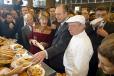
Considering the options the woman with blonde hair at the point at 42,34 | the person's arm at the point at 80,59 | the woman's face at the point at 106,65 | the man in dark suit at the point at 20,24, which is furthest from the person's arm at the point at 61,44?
the man in dark suit at the point at 20,24

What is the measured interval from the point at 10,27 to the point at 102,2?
3.90 m

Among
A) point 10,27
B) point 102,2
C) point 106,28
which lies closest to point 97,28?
point 106,28

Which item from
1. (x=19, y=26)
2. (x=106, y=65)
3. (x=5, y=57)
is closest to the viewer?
(x=106, y=65)

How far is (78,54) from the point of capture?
8.13ft

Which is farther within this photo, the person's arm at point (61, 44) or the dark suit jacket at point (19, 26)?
the dark suit jacket at point (19, 26)

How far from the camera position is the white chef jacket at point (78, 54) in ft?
8.12

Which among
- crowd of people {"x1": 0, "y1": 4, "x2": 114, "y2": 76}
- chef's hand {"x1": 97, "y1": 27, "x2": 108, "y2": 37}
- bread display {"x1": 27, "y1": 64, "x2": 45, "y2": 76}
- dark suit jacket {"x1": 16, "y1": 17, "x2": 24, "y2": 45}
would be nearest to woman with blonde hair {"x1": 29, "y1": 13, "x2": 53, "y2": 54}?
crowd of people {"x1": 0, "y1": 4, "x2": 114, "y2": 76}

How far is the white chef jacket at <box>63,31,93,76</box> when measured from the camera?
2.47 m

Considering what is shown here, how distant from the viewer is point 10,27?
5035 millimetres

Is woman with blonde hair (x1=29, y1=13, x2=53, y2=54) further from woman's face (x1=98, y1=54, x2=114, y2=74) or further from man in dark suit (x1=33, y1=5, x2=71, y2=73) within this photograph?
woman's face (x1=98, y1=54, x2=114, y2=74)

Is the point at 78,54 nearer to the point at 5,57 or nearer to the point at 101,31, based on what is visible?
the point at 101,31

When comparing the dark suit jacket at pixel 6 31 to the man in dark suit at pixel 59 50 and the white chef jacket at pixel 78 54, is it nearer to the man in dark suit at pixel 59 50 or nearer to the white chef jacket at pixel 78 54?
the man in dark suit at pixel 59 50

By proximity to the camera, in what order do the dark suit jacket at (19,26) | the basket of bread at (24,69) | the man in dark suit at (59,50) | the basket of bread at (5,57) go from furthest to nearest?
the dark suit jacket at (19,26)
the man in dark suit at (59,50)
the basket of bread at (5,57)
the basket of bread at (24,69)

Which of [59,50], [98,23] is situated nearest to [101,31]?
[98,23]
